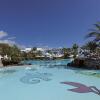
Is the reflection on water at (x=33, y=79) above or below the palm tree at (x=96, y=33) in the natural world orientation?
below

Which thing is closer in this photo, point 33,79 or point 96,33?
point 33,79

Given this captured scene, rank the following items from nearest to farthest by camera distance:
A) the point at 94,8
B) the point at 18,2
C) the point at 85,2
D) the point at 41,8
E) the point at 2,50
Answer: the point at 85,2 < the point at 94,8 < the point at 18,2 < the point at 41,8 < the point at 2,50

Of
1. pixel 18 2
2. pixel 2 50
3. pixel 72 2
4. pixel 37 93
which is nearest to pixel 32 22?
pixel 2 50

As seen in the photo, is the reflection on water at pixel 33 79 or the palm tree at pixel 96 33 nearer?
the reflection on water at pixel 33 79

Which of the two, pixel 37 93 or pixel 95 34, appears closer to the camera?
pixel 37 93

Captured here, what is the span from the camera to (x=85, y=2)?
2003 centimetres

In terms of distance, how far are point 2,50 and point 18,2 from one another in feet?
40.7

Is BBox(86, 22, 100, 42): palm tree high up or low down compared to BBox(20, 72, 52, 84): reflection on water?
up

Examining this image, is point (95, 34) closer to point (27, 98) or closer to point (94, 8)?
point (94, 8)

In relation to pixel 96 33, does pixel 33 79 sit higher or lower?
lower

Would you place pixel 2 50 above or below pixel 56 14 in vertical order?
below

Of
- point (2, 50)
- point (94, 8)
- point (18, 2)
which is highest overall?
point (18, 2)

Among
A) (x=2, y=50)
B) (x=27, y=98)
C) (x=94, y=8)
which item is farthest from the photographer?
(x=2, y=50)

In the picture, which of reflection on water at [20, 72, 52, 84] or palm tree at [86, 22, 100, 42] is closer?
reflection on water at [20, 72, 52, 84]
